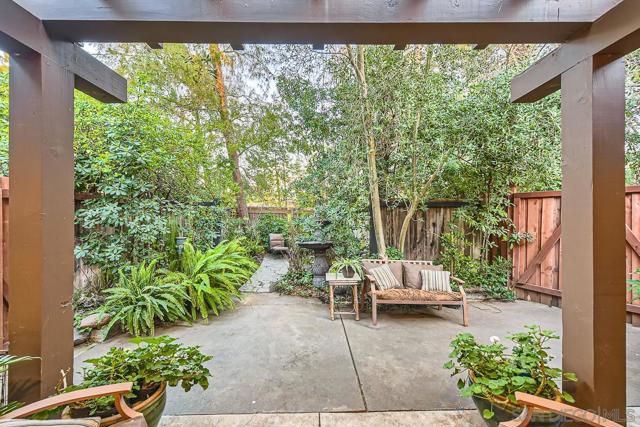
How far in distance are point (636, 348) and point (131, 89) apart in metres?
6.67

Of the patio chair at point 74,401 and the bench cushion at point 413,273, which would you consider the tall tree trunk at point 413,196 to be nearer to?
the bench cushion at point 413,273

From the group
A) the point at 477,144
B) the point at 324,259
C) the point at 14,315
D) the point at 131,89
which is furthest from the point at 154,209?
the point at 477,144

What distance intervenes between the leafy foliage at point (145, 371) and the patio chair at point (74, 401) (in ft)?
0.53

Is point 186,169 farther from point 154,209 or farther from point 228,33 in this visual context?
point 228,33

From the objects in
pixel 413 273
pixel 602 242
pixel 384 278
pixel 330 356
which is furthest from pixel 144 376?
pixel 413 273

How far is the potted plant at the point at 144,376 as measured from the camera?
136 centimetres

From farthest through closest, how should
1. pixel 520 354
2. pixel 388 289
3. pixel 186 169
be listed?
pixel 186 169, pixel 388 289, pixel 520 354

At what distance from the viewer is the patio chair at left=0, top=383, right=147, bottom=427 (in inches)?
41.4

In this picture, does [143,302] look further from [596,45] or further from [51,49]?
[596,45]

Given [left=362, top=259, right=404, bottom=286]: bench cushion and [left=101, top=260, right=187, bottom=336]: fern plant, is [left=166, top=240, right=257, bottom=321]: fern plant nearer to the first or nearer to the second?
[left=101, top=260, right=187, bottom=336]: fern plant

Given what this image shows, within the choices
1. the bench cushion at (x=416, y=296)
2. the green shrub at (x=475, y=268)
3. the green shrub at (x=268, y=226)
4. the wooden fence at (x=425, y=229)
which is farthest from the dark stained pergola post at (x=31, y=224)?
the green shrub at (x=268, y=226)

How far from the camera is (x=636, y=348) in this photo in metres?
2.58

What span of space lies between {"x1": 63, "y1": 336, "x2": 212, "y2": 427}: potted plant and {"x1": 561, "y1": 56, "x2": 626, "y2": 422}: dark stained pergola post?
2.12 meters

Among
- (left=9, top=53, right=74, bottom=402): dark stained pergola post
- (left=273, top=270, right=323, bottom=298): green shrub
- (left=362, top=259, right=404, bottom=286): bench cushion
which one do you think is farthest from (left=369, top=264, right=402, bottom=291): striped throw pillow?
(left=9, top=53, right=74, bottom=402): dark stained pergola post
